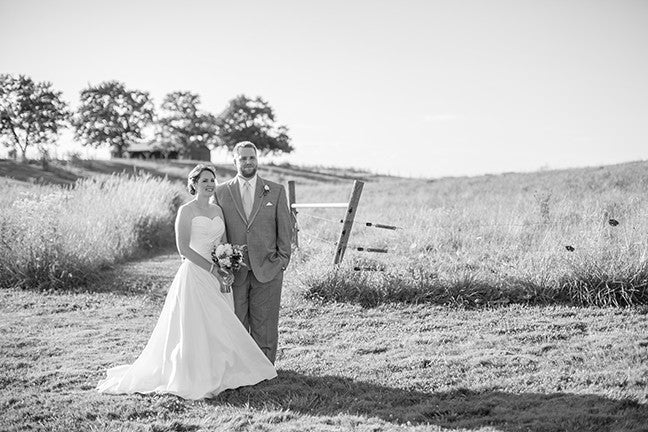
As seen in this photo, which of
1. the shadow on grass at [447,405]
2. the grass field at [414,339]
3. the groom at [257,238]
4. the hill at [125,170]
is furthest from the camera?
the hill at [125,170]

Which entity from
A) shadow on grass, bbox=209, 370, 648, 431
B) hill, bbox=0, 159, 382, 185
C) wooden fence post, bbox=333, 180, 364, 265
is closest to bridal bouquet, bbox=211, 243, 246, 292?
shadow on grass, bbox=209, 370, 648, 431

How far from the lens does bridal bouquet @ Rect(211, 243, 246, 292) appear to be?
5.73 m

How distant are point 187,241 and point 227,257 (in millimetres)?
533

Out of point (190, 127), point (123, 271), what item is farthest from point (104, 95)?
point (123, 271)

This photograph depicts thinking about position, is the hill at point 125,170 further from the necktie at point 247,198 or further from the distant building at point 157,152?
the necktie at point 247,198

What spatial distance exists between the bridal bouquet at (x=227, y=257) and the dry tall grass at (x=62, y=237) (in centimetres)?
690

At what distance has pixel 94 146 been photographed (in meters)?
67.2

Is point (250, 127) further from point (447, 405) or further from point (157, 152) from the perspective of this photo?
point (447, 405)

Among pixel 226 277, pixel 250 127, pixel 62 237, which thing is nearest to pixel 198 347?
pixel 226 277

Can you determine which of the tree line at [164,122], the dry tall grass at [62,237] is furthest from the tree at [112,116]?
the dry tall grass at [62,237]

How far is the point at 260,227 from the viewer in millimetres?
6145

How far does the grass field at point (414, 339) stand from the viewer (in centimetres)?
506

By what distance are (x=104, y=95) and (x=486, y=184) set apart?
54.4 m

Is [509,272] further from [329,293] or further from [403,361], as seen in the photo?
[403,361]
